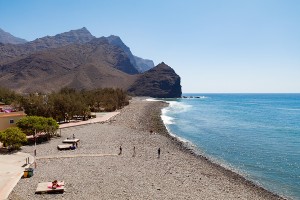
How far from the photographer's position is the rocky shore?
77.7ft

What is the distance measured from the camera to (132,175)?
92.5ft

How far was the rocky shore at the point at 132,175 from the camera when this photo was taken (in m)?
23.7

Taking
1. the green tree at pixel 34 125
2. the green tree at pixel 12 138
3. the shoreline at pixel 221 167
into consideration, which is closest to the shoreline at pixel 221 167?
the shoreline at pixel 221 167

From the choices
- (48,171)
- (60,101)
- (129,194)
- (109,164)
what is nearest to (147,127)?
(60,101)

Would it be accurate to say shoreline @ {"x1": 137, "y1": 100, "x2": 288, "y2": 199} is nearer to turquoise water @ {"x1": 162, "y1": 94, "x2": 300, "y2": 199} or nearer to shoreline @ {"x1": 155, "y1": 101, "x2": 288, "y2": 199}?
shoreline @ {"x1": 155, "y1": 101, "x2": 288, "y2": 199}

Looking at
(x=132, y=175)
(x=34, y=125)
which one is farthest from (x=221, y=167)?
(x=34, y=125)

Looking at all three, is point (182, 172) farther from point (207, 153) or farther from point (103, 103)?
point (103, 103)

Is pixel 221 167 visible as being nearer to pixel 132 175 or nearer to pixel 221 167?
pixel 221 167

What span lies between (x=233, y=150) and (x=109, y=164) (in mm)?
20535

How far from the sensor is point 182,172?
99.8 feet

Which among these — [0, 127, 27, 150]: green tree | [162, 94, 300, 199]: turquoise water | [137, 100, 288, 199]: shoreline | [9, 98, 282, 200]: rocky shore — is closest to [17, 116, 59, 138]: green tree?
[9, 98, 282, 200]: rocky shore

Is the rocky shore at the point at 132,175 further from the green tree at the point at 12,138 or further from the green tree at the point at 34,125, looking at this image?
the green tree at the point at 34,125

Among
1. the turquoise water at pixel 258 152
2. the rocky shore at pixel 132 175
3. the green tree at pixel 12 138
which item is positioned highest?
the green tree at pixel 12 138

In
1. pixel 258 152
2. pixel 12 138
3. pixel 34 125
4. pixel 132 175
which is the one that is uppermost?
pixel 34 125
